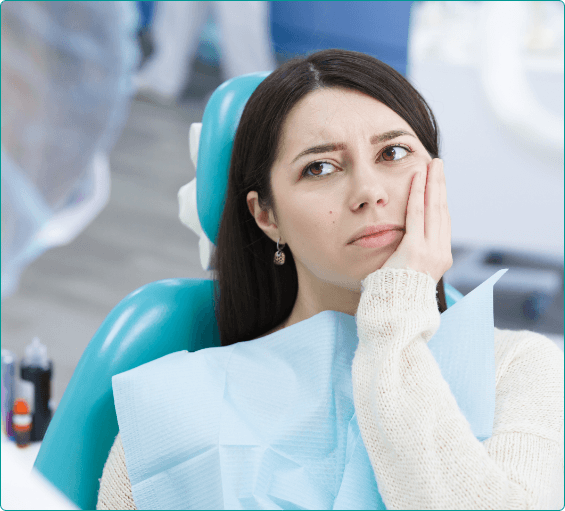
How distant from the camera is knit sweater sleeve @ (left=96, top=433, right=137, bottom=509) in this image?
35.9 inches

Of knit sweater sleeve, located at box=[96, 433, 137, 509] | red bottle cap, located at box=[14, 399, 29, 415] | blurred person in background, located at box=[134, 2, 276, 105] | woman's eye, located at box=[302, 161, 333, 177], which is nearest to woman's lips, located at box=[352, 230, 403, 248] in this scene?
woman's eye, located at box=[302, 161, 333, 177]

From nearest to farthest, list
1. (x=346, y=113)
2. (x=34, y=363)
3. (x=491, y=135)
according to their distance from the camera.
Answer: (x=346, y=113)
(x=34, y=363)
(x=491, y=135)

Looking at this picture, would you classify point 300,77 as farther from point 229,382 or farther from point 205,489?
point 205,489

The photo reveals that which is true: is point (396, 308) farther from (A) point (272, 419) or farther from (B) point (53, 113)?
(B) point (53, 113)

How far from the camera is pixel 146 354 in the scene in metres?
1.10

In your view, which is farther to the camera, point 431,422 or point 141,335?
point 141,335

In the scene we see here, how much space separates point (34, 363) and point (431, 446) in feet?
5.31

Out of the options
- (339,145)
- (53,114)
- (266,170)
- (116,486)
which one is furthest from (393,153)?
(53,114)

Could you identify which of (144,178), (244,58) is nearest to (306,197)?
(144,178)

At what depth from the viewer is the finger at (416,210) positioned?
935 mm

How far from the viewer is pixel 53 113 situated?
322 centimetres

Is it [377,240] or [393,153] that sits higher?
[393,153]

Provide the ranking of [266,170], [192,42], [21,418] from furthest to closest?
[192,42]
[21,418]
[266,170]

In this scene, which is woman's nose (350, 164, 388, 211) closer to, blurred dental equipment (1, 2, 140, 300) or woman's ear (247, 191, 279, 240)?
woman's ear (247, 191, 279, 240)
